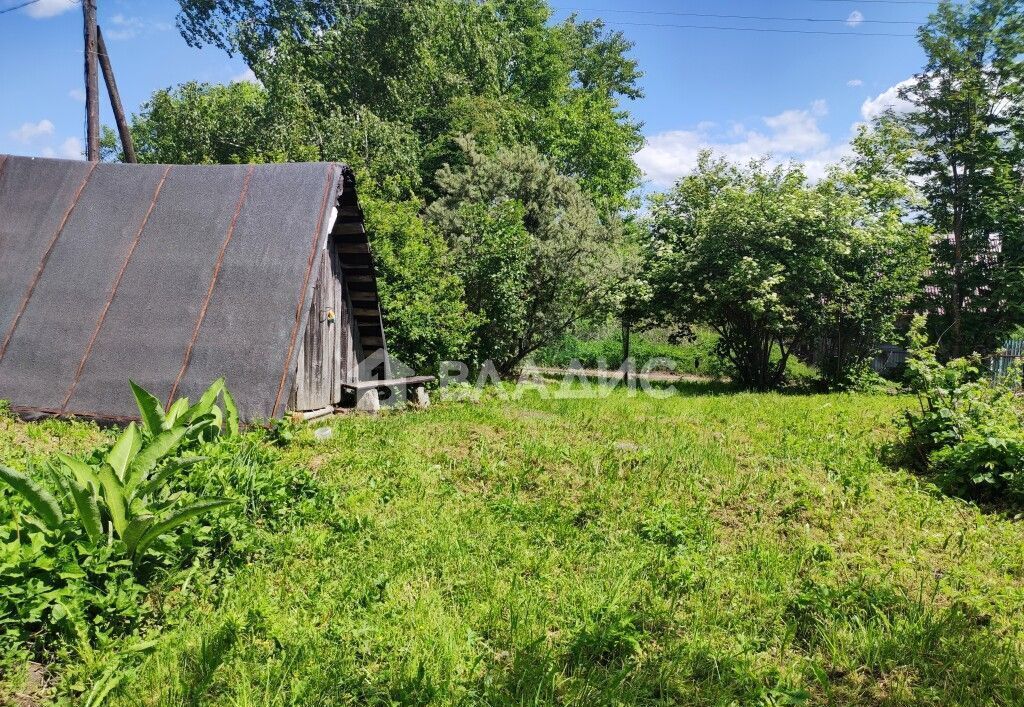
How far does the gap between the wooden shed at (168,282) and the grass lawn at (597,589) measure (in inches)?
29.8

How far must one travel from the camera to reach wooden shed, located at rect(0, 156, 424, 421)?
6.57 metres

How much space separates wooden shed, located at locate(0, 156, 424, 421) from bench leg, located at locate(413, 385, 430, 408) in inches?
53.1

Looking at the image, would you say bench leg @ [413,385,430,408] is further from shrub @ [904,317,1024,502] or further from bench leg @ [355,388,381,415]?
shrub @ [904,317,1024,502]

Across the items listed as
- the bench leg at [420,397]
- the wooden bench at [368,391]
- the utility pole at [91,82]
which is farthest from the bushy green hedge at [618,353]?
the utility pole at [91,82]

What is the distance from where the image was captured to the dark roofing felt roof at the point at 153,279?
21.5ft

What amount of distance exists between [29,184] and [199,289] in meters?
3.45

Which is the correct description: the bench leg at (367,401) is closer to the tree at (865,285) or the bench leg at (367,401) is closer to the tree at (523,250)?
the tree at (523,250)

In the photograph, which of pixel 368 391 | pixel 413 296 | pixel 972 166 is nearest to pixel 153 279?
pixel 368 391

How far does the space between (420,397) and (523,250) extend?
648 centimetres

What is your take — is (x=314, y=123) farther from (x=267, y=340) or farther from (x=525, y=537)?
(x=525, y=537)

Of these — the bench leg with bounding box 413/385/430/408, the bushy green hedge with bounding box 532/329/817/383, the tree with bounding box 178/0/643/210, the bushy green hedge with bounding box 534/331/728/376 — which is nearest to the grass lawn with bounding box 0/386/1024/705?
the bench leg with bounding box 413/385/430/408

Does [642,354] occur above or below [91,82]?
below

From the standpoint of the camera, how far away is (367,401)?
28.7 ft

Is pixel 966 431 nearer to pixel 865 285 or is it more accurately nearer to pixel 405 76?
pixel 865 285
